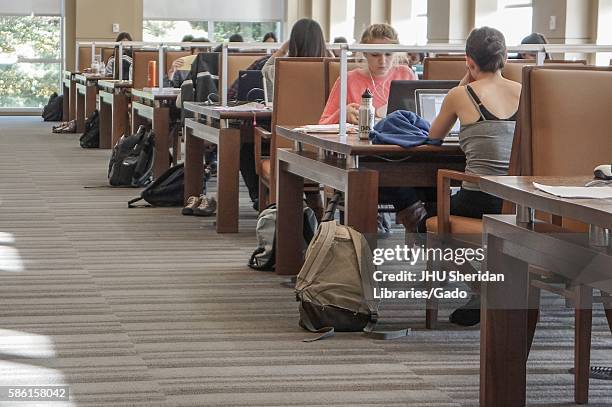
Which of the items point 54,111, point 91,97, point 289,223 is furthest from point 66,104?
point 289,223

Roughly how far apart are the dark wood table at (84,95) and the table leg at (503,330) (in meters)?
10.2

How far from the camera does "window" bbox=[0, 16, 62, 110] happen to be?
1930 centimetres

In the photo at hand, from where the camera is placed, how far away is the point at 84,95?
13.7 m

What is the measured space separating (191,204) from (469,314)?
10.8 feet

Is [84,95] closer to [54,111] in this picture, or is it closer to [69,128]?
[69,128]

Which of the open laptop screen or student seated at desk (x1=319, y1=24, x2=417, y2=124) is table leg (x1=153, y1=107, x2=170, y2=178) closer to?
student seated at desk (x1=319, y1=24, x2=417, y2=124)

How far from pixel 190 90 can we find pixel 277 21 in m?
12.0

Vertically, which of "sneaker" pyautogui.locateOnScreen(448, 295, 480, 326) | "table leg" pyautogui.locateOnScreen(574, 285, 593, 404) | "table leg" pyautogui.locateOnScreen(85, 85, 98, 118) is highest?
"table leg" pyautogui.locateOnScreen(85, 85, 98, 118)

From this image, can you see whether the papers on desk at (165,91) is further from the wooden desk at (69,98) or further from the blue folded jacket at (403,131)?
the wooden desk at (69,98)

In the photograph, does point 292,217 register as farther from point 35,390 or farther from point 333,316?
point 35,390

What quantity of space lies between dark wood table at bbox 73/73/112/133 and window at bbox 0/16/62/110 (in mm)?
4918

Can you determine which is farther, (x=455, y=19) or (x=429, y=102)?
(x=455, y=19)

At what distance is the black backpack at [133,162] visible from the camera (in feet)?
27.7

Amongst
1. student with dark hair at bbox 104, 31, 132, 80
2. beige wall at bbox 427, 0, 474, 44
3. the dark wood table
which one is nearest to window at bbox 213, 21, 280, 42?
the dark wood table
